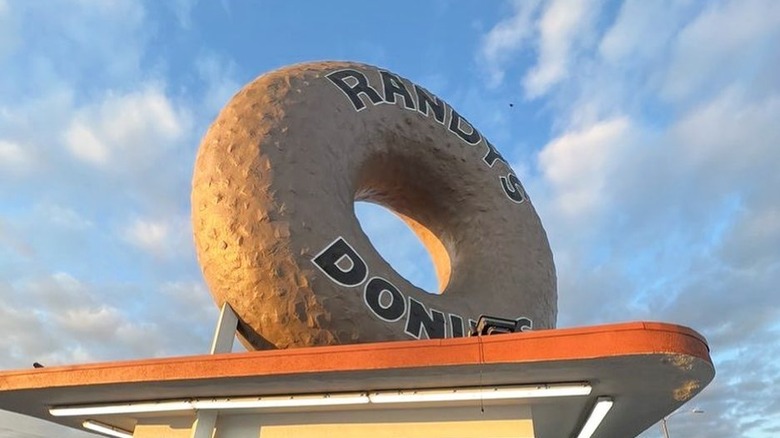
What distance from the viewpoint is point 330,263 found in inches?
225

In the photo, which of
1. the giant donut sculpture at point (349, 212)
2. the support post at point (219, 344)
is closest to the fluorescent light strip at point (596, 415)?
the giant donut sculpture at point (349, 212)

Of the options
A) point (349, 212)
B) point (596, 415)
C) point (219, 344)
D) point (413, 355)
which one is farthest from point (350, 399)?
point (349, 212)

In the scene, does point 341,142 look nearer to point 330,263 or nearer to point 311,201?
point 311,201

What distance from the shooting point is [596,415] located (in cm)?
482

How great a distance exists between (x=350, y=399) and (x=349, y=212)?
7.34 feet

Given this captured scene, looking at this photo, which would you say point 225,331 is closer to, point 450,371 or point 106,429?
point 106,429

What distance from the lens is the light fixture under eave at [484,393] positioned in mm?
4258

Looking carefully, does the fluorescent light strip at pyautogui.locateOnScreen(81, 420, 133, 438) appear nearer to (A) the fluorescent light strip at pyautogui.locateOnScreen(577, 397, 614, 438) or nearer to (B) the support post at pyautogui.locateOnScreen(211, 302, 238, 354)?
(B) the support post at pyautogui.locateOnScreen(211, 302, 238, 354)

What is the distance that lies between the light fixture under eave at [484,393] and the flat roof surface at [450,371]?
2.0 inches

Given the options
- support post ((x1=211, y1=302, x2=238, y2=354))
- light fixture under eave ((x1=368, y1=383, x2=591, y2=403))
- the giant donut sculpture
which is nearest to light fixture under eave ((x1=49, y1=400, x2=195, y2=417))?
support post ((x1=211, y1=302, x2=238, y2=354))

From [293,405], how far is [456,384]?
50.2 inches

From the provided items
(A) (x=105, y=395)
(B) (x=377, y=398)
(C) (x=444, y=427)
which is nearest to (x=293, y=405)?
(B) (x=377, y=398)

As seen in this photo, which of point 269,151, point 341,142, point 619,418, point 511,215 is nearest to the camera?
point 619,418

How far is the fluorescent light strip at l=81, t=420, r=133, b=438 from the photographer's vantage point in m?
6.10
